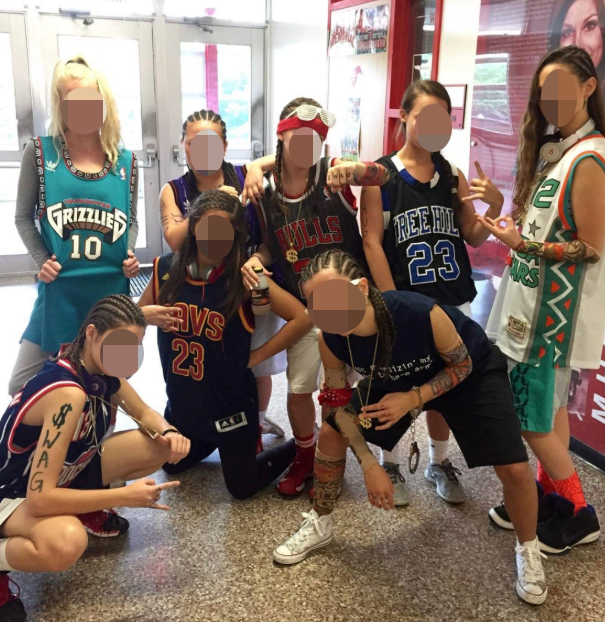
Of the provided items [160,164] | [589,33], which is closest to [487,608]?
[589,33]

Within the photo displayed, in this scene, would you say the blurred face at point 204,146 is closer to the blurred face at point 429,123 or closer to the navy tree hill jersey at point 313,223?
the navy tree hill jersey at point 313,223

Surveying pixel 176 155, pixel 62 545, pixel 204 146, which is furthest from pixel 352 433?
pixel 176 155

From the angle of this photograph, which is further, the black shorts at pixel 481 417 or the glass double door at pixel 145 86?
the glass double door at pixel 145 86

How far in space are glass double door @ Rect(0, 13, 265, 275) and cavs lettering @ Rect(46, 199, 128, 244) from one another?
111 inches

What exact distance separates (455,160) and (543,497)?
1.63 meters

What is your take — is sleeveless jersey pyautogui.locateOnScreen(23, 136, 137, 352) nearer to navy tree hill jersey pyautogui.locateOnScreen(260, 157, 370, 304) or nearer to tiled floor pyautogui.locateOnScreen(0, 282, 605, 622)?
navy tree hill jersey pyautogui.locateOnScreen(260, 157, 370, 304)

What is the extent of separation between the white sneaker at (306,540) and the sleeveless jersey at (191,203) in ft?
2.74

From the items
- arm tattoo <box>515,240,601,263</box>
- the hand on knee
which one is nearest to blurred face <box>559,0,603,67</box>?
arm tattoo <box>515,240,601,263</box>

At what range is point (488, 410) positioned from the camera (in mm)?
1694

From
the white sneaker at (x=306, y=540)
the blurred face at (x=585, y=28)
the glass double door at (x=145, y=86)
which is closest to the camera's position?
the white sneaker at (x=306, y=540)

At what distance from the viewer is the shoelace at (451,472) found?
2.18 meters

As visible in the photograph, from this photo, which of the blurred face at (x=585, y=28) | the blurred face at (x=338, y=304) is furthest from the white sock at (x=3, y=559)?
the blurred face at (x=585, y=28)

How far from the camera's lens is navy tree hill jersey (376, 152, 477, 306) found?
1936mm

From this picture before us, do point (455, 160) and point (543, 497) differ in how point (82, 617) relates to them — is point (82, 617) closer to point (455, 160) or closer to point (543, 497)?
point (543, 497)
